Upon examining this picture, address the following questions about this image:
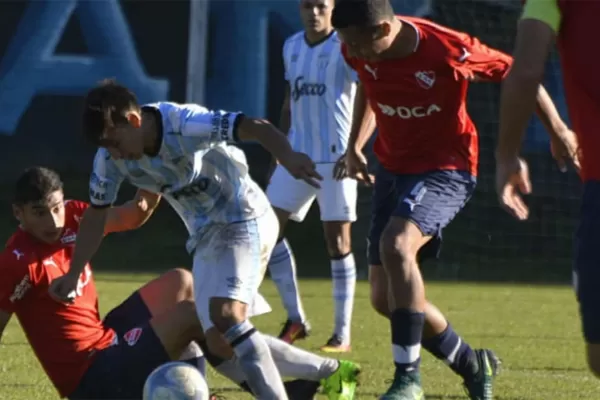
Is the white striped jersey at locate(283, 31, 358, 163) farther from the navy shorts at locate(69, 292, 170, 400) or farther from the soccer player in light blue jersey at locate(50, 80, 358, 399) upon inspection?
the navy shorts at locate(69, 292, 170, 400)

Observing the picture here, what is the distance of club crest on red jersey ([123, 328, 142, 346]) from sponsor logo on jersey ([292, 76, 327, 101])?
3.52m

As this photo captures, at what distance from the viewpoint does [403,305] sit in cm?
554

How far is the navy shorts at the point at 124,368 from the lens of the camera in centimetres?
532

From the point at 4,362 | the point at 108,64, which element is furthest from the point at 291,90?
the point at 108,64

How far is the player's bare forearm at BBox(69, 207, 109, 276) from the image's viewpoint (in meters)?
5.14

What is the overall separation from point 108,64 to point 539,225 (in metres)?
5.76

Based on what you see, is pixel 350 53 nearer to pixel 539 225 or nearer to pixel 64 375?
pixel 64 375

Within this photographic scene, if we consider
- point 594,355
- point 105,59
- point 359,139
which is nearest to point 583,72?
point 594,355

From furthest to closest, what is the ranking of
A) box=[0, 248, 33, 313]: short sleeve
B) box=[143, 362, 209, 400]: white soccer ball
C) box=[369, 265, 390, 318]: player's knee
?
box=[369, 265, 390, 318]: player's knee
box=[0, 248, 33, 313]: short sleeve
box=[143, 362, 209, 400]: white soccer ball

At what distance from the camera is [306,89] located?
871cm

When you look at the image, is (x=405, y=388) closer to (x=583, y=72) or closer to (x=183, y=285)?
(x=183, y=285)

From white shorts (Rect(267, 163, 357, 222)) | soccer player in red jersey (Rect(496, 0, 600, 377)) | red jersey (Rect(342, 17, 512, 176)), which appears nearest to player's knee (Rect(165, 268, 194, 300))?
red jersey (Rect(342, 17, 512, 176))

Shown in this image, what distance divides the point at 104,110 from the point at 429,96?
1.48 metres

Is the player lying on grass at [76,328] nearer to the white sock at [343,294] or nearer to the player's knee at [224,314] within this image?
the player's knee at [224,314]
